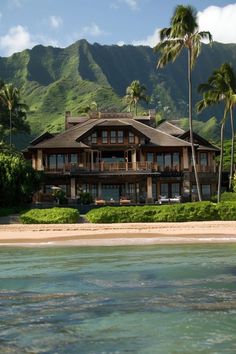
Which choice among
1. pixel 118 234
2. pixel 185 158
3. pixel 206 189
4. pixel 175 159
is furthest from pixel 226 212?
pixel 206 189

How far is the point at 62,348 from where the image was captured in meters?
9.39

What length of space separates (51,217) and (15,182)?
23.5 ft

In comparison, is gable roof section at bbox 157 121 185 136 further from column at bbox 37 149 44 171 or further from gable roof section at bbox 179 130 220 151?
column at bbox 37 149 44 171

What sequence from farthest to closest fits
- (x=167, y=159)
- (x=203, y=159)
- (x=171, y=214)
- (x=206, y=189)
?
(x=203, y=159), (x=206, y=189), (x=167, y=159), (x=171, y=214)

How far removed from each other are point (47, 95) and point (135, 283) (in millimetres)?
174533

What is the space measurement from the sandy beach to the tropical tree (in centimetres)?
4643

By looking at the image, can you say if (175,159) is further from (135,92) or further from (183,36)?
(135,92)

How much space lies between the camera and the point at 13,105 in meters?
83.6

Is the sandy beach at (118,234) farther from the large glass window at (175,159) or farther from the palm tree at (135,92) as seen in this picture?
the palm tree at (135,92)

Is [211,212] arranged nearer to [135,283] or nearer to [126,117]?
[135,283]

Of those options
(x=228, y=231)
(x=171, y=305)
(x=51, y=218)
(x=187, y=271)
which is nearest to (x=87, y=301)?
(x=171, y=305)

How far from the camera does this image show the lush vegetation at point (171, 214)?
3775 cm

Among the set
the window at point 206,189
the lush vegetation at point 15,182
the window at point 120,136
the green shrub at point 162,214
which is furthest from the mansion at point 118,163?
the green shrub at point 162,214

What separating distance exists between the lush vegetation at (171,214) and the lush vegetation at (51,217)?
1.62 meters
